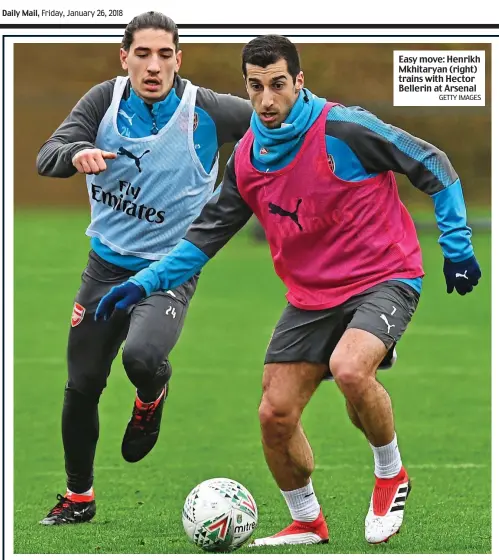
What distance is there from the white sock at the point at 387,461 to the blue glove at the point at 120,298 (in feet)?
5.04

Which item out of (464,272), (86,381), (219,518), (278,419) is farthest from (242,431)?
(464,272)

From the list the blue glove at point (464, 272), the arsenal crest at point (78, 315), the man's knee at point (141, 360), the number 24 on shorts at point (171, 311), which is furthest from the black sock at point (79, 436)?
the blue glove at point (464, 272)

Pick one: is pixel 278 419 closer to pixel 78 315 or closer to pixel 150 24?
pixel 78 315

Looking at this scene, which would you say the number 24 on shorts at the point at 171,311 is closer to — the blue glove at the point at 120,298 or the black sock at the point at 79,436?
the blue glove at the point at 120,298

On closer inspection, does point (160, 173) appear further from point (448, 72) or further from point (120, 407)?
point (120, 407)

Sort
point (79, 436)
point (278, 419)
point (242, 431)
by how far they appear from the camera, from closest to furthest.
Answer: point (278, 419) < point (79, 436) < point (242, 431)

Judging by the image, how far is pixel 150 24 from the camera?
24.6 ft

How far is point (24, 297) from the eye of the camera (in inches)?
826

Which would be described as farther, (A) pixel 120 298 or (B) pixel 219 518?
(A) pixel 120 298

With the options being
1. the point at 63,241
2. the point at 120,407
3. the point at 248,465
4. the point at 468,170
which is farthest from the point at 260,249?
the point at 248,465

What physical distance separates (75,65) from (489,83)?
16901mm

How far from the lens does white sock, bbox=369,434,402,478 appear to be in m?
7.03

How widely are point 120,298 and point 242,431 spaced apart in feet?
16.3

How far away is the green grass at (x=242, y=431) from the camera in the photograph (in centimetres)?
775
